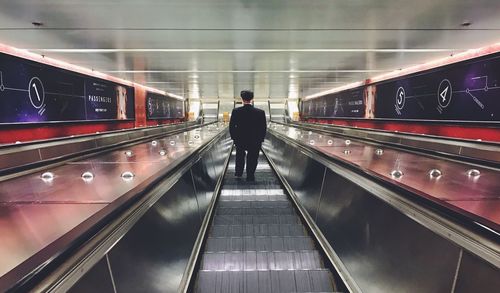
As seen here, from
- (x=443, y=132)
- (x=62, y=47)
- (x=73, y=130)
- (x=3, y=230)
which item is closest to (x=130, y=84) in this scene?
(x=73, y=130)

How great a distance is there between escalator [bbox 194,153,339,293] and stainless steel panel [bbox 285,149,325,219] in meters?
0.23

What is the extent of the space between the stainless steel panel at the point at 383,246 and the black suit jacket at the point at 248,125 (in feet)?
9.10

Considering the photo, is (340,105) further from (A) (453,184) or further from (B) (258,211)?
(A) (453,184)

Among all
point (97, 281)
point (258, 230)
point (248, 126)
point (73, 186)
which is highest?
point (248, 126)

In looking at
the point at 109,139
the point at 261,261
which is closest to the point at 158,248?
the point at 261,261

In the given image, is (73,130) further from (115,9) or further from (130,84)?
(115,9)

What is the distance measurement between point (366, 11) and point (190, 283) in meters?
3.95

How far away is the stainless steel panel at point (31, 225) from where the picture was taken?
1.06 meters

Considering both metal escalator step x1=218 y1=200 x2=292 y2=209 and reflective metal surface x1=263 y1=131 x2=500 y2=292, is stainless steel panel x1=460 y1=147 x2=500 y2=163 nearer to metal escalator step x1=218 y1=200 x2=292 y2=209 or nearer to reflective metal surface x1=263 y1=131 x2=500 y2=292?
reflective metal surface x1=263 y1=131 x2=500 y2=292

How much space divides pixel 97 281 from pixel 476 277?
4.20 ft

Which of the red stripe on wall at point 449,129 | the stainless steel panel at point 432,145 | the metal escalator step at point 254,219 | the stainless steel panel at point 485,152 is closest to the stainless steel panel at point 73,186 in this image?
the metal escalator step at point 254,219

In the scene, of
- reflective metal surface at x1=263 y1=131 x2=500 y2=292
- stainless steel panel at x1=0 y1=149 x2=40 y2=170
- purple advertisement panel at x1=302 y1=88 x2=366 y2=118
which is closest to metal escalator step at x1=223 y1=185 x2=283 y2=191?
reflective metal surface at x1=263 y1=131 x2=500 y2=292

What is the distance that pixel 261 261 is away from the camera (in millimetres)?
2820

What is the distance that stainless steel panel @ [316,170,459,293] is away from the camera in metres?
1.36
